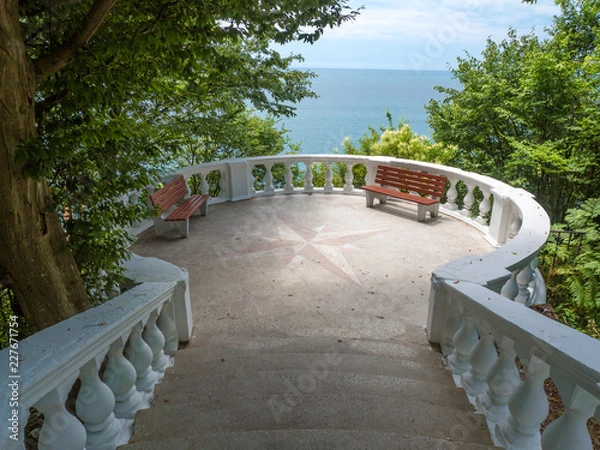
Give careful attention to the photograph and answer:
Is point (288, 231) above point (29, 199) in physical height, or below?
below

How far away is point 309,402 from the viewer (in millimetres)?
2486

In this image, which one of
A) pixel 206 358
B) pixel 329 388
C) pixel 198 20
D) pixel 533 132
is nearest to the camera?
pixel 198 20

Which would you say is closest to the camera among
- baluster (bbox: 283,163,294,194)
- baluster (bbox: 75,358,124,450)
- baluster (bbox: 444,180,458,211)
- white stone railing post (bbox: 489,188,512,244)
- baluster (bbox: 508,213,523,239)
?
baluster (bbox: 75,358,124,450)

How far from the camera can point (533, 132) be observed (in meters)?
13.0

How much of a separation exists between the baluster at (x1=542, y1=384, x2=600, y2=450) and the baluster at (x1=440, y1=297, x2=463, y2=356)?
129 centimetres

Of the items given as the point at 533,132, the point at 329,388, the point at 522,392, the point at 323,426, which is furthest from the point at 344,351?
the point at 533,132

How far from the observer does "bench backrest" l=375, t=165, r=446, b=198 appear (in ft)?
23.9

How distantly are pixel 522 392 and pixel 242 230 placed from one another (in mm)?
5499

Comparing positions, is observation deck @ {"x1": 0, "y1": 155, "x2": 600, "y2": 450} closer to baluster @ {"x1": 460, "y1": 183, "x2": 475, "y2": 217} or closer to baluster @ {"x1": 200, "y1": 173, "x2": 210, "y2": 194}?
baluster @ {"x1": 460, "y1": 183, "x2": 475, "y2": 217}

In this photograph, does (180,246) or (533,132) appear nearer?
(180,246)

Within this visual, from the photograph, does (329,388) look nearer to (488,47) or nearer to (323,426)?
(323,426)

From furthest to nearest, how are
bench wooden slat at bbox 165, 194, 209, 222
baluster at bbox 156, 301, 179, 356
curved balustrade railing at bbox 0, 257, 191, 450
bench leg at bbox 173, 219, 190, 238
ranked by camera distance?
bench leg at bbox 173, 219, 190, 238 < bench wooden slat at bbox 165, 194, 209, 222 < baluster at bbox 156, 301, 179, 356 < curved balustrade railing at bbox 0, 257, 191, 450

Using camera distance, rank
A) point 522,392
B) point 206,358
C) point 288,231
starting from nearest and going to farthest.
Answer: point 522,392 < point 206,358 < point 288,231

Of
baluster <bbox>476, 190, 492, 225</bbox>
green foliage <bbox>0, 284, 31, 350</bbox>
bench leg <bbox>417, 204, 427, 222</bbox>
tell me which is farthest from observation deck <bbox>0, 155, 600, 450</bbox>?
bench leg <bbox>417, 204, 427, 222</bbox>
